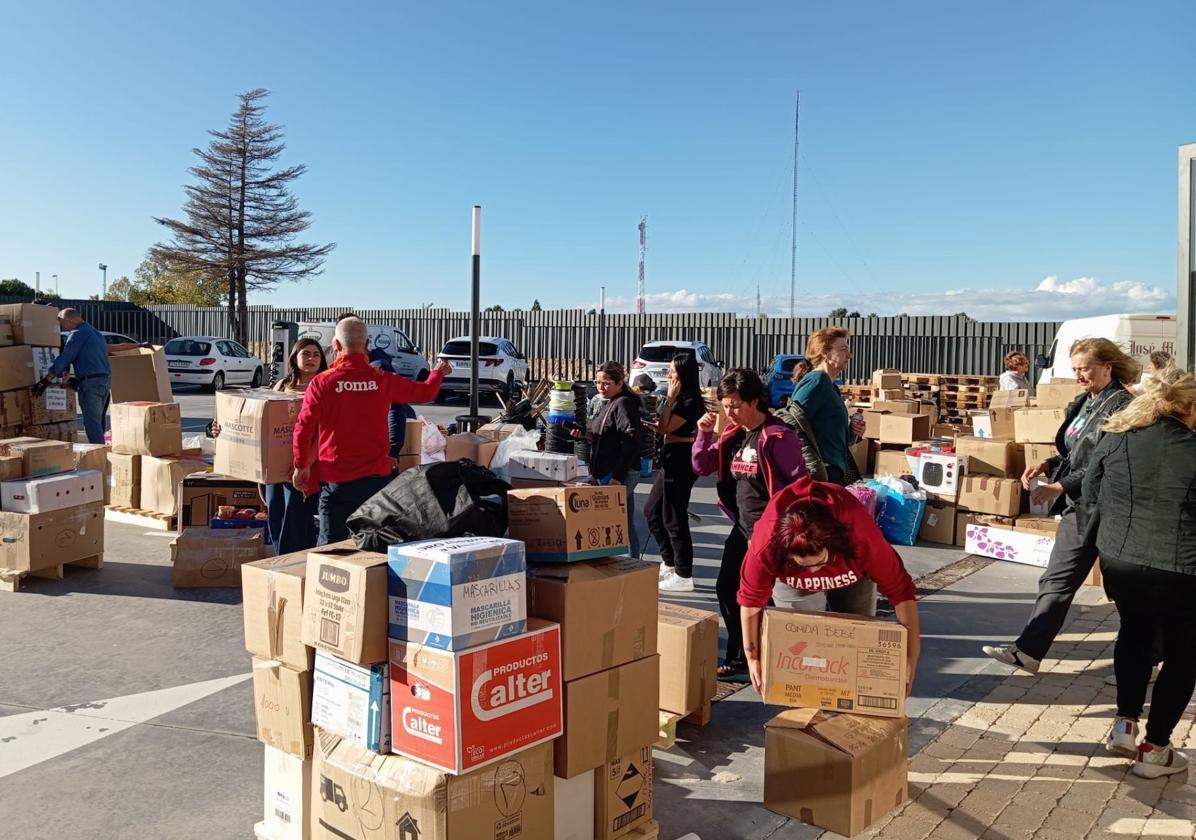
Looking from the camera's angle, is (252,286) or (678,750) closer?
(678,750)

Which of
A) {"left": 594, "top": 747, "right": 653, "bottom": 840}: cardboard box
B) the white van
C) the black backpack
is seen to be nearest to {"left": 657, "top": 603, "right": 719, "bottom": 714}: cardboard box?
{"left": 594, "top": 747, "right": 653, "bottom": 840}: cardboard box

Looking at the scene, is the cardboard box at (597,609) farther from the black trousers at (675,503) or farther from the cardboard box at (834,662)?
the black trousers at (675,503)

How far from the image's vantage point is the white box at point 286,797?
10.1 ft

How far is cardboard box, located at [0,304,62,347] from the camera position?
9.16 metres

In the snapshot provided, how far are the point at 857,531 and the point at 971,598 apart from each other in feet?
13.1

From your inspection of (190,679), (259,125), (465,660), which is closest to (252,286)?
(259,125)

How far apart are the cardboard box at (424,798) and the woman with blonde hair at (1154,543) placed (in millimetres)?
2558

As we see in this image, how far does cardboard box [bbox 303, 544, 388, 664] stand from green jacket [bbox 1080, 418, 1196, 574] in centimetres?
299

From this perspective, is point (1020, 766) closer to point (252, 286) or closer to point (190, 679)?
point (190, 679)

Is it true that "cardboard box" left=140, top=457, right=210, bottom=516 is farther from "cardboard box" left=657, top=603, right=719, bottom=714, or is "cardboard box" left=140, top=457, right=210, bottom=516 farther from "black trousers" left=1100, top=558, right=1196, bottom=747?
"black trousers" left=1100, top=558, right=1196, bottom=747

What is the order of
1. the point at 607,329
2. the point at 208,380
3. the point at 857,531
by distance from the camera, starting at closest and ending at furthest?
the point at 857,531 < the point at 208,380 < the point at 607,329

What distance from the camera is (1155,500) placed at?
3.73 m

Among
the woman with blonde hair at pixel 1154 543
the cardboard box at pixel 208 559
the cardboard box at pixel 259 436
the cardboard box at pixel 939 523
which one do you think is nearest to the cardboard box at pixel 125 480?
the cardboard box at pixel 208 559

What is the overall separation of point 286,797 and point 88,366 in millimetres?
8250
